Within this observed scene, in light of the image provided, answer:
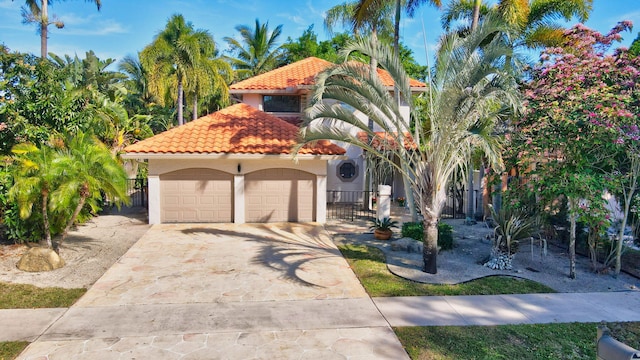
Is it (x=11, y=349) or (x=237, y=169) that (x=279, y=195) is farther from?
(x=11, y=349)

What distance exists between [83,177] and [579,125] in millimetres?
11577

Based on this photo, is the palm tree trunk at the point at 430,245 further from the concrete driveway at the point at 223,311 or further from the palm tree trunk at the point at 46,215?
the palm tree trunk at the point at 46,215

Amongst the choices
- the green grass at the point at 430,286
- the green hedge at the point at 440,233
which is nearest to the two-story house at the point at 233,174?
the green hedge at the point at 440,233

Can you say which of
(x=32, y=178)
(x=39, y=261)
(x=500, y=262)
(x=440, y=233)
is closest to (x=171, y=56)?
(x=32, y=178)

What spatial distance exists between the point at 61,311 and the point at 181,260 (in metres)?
3.45

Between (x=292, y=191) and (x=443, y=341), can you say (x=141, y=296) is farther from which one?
(x=292, y=191)

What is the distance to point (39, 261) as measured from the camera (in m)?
9.50

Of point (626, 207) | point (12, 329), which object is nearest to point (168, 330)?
point (12, 329)

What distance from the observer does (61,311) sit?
716 cm

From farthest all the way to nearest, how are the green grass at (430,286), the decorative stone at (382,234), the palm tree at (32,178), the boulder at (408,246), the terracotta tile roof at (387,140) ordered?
the decorative stone at (382,234) < the boulder at (408,246) < the terracotta tile roof at (387,140) < the palm tree at (32,178) < the green grass at (430,286)

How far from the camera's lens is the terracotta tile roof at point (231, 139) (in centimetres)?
1448

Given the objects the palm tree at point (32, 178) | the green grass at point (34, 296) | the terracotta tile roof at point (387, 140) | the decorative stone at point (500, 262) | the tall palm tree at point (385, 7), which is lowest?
the green grass at point (34, 296)

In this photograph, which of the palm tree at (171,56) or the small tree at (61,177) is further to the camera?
the palm tree at (171,56)

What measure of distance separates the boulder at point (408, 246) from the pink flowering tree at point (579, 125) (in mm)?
3452
